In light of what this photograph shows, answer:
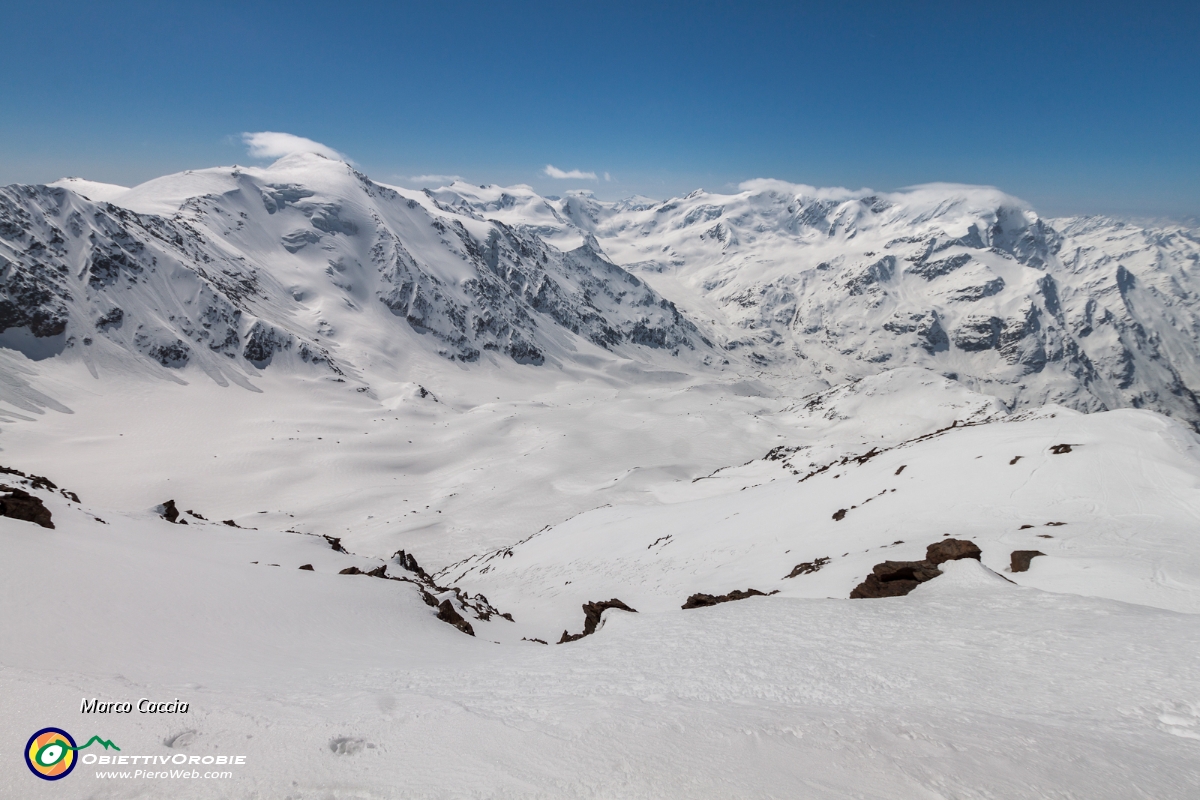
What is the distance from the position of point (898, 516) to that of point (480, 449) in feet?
260

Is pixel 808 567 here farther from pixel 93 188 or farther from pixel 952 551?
pixel 93 188

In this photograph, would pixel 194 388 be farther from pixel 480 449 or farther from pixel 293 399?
pixel 480 449

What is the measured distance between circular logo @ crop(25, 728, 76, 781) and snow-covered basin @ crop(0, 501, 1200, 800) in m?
0.11

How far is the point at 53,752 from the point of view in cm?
416

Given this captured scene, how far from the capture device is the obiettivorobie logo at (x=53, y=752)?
156 inches

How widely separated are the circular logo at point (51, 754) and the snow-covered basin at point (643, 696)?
0.11m

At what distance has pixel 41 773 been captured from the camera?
12.9 ft

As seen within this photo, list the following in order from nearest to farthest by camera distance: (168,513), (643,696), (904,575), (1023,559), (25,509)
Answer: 1. (643,696)
2. (904,575)
3. (1023,559)
4. (25,509)
5. (168,513)

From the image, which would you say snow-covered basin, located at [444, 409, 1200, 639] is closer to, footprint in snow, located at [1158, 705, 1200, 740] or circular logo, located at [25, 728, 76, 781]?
footprint in snow, located at [1158, 705, 1200, 740]

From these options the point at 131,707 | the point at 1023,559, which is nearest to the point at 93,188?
the point at 131,707

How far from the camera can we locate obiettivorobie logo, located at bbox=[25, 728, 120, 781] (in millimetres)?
3975

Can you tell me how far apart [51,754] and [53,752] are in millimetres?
20

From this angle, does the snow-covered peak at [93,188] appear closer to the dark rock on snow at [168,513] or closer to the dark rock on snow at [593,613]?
the dark rock on snow at [168,513]

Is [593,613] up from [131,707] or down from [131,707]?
down
